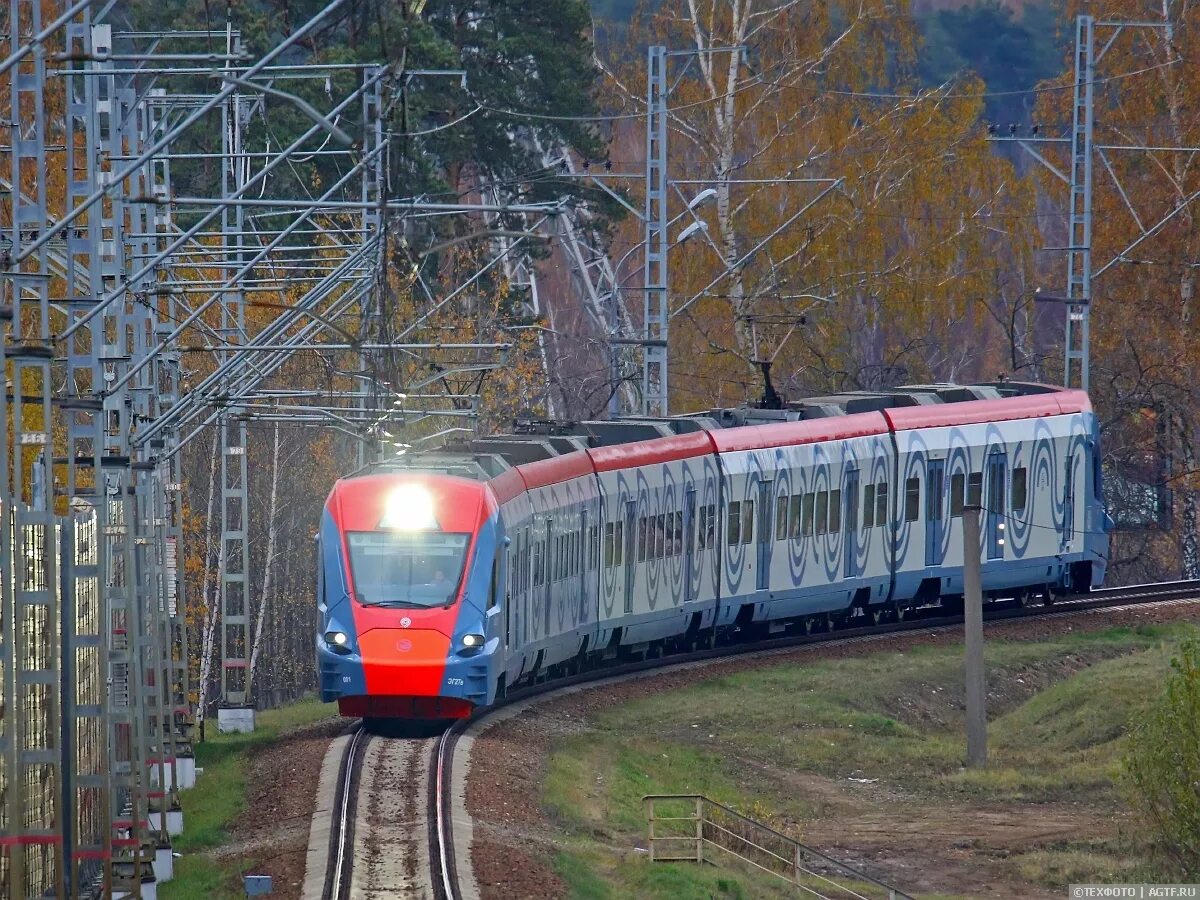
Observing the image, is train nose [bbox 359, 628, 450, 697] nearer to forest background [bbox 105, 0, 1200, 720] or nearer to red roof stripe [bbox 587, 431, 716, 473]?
red roof stripe [bbox 587, 431, 716, 473]

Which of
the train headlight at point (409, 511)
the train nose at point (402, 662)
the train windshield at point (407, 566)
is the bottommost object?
the train nose at point (402, 662)

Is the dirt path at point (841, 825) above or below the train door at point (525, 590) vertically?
below

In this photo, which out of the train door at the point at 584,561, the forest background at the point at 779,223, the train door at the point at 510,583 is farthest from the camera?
the forest background at the point at 779,223

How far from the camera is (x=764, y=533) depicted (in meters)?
35.5

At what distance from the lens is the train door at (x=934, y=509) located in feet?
123

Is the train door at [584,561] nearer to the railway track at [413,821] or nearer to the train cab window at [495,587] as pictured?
the railway track at [413,821]

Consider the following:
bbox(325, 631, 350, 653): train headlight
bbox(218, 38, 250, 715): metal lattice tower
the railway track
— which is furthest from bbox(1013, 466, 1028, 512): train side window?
bbox(325, 631, 350, 653): train headlight

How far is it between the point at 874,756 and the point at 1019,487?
31.3 feet

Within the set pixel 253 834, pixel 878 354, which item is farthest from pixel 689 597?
pixel 878 354

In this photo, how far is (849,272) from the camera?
200ft

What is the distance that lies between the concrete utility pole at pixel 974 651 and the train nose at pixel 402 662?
8.21 m

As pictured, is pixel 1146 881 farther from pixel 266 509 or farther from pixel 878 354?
pixel 878 354

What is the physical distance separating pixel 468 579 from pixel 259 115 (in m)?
22.0

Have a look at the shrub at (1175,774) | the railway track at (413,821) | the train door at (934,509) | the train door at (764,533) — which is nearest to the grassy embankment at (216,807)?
the railway track at (413,821)
